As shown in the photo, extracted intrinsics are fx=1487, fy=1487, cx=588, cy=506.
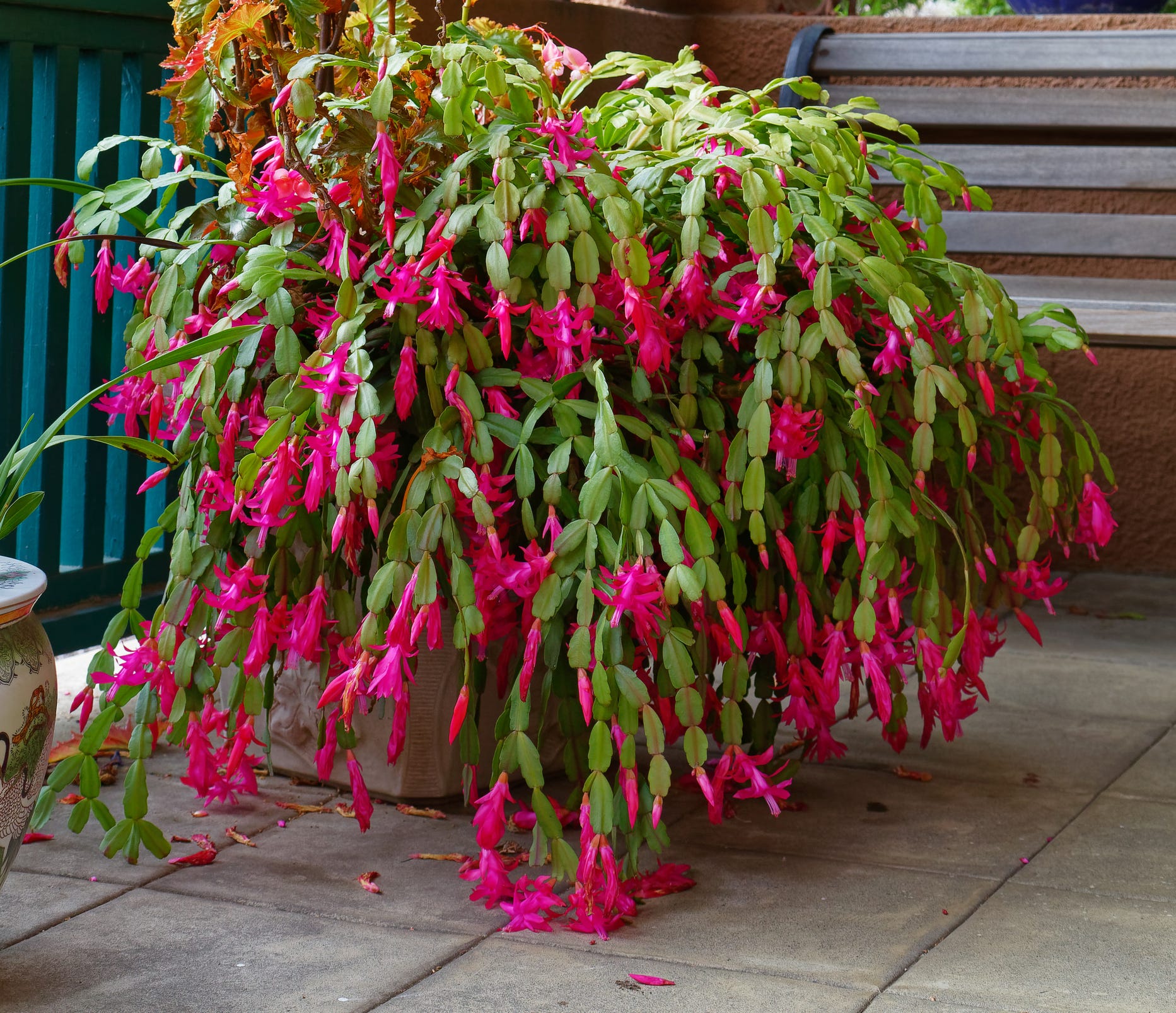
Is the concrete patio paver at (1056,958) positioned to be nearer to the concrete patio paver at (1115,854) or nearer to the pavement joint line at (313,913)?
the concrete patio paver at (1115,854)

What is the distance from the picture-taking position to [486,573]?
5.98 ft

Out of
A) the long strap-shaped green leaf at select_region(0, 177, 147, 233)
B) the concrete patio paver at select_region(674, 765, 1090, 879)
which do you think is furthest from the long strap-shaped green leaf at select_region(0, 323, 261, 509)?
the concrete patio paver at select_region(674, 765, 1090, 879)

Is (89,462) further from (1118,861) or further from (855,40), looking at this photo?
(855,40)

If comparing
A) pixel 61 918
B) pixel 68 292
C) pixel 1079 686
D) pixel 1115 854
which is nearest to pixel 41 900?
pixel 61 918

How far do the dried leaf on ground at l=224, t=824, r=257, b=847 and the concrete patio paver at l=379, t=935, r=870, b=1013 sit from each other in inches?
19.1

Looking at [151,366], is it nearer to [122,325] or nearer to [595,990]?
[595,990]

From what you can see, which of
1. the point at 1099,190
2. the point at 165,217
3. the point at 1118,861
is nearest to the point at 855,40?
the point at 1099,190

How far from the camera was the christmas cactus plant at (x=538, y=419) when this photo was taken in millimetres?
1759

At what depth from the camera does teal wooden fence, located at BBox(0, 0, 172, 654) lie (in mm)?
2656

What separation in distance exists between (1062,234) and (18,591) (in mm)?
2905

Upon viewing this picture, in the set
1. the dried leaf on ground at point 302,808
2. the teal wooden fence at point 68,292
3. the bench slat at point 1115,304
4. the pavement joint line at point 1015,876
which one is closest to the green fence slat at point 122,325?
the teal wooden fence at point 68,292

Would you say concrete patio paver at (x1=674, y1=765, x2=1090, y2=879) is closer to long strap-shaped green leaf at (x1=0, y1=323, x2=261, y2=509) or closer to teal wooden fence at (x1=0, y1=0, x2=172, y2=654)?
long strap-shaped green leaf at (x1=0, y1=323, x2=261, y2=509)

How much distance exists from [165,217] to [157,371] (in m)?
1.13

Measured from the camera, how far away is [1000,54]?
384cm
